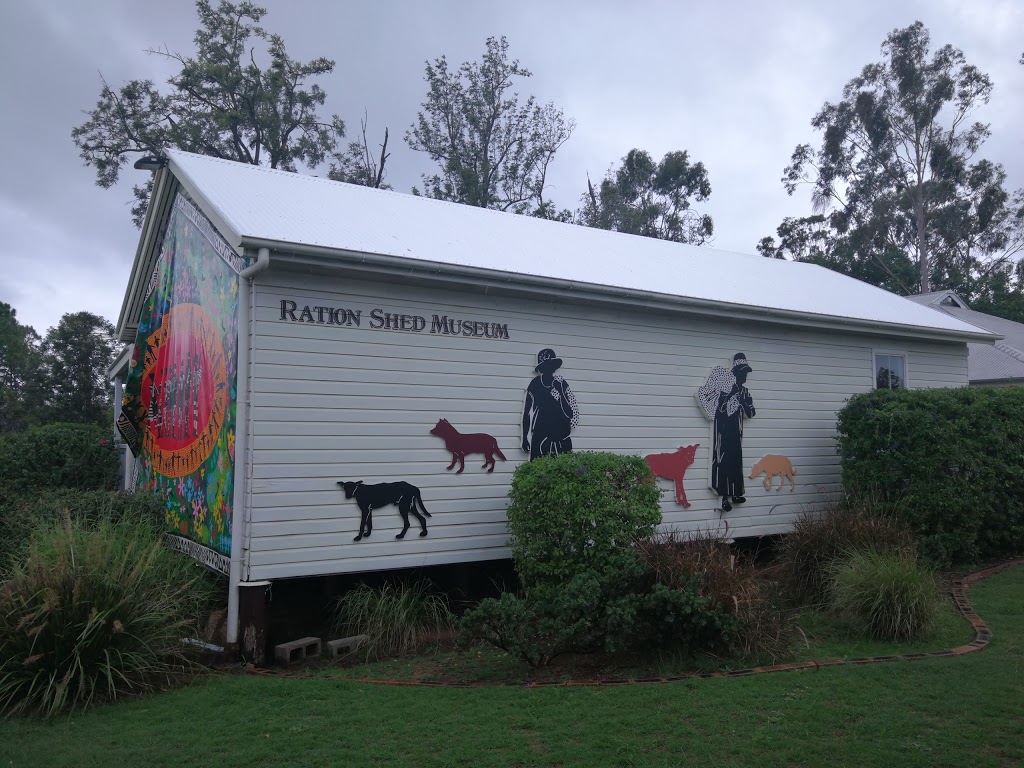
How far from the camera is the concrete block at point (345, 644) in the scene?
820 centimetres

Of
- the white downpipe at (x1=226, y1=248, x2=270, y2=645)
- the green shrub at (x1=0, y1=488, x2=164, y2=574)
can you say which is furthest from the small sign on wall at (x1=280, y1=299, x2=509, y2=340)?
the green shrub at (x1=0, y1=488, x2=164, y2=574)

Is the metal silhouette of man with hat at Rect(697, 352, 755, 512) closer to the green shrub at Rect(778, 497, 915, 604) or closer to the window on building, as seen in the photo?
the green shrub at Rect(778, 497, 915, 604)

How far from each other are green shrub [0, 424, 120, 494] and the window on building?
1211 cm

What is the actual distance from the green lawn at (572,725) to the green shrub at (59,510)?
2.64m

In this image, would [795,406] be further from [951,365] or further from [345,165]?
[345,165]

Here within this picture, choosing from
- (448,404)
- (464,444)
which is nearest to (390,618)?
(464,444)

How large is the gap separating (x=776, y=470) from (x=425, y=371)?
5.73 metres

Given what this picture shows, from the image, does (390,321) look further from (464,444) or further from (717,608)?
(717,608)

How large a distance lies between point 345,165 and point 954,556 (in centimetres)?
2596

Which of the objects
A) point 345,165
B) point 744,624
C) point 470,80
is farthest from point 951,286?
point 744,624

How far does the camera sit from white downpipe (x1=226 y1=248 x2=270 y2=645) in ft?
26.3

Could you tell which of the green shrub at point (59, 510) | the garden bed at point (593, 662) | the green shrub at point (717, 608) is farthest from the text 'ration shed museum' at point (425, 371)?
the green shrub at point (717, 608)

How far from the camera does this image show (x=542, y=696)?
6.53 m

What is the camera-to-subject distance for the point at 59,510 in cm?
930
